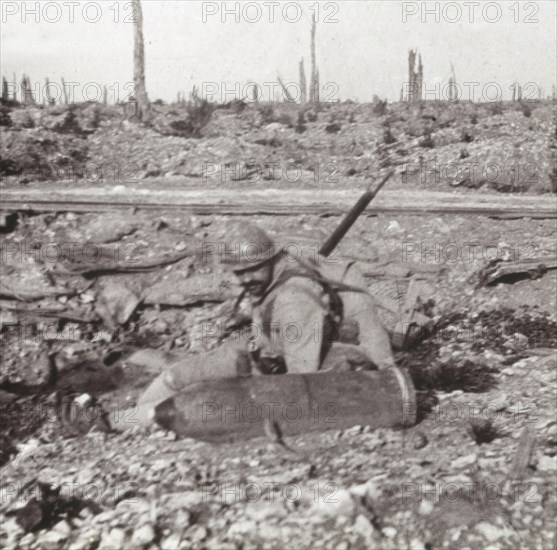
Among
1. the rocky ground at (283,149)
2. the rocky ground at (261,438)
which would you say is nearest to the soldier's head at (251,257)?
the rocky ground at (261,438)

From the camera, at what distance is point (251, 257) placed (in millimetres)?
5289

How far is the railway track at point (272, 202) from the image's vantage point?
1024 cm

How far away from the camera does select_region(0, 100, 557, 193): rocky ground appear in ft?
44.9

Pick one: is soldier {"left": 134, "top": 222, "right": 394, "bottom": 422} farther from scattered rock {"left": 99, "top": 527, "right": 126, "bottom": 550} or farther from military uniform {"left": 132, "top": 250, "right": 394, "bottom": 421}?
scattered rock {"left": 99, "top": 527, "right": 126, "bottom": 550}

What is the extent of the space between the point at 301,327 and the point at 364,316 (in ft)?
2.09

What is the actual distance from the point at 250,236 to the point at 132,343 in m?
3.05

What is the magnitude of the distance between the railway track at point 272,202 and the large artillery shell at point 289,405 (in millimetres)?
5577

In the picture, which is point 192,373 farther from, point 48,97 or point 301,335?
point 48,97

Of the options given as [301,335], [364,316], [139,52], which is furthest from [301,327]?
[139,52]

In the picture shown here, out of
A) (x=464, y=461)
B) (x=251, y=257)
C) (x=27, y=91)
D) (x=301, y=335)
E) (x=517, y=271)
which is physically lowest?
(x=464, y=461)

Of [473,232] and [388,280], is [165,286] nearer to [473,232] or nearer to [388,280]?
[388,280]

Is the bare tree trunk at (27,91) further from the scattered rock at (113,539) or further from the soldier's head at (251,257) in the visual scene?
the scattered rock at (113,539)

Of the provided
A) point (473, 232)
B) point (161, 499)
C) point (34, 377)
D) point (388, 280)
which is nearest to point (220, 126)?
point (473, 232)

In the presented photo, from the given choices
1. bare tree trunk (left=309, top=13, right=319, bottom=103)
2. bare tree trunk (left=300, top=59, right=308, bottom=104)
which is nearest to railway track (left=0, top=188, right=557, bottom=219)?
bare tree trunk (left=300, top=59, right=308, bottom=104)
